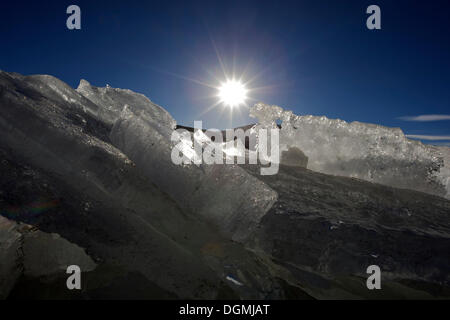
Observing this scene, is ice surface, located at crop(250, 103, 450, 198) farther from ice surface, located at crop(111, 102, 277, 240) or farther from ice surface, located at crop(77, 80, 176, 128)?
ice surface, located at crop(77, 80, 176, 128)

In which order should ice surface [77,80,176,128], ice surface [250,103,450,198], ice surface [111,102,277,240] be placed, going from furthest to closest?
ice surface [77,80,176,128] < ice surface [250,103,450,198] < ice surface [111,102,277,240]

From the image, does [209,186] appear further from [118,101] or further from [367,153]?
[118,101]

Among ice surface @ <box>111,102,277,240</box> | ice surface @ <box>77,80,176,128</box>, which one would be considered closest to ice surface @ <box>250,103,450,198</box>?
ice surface @ <box>111,102,277,240</box>

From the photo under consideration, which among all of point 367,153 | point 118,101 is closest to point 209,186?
point 367,153

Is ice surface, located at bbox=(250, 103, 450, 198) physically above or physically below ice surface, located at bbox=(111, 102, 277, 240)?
above

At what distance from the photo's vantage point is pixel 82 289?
1593 mm

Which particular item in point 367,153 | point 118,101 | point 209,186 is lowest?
point 209,186

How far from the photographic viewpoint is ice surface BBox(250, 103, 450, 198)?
10.9 feet

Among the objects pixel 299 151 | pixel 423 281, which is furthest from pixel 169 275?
pixel 299 151

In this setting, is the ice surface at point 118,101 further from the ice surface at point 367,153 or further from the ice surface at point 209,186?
the ice surface at point 367,153

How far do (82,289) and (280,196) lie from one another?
5.69ft

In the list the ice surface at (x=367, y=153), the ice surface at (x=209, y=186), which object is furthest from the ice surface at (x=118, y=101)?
the ice surface at (x=367, y=153)

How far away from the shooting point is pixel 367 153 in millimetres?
3594
